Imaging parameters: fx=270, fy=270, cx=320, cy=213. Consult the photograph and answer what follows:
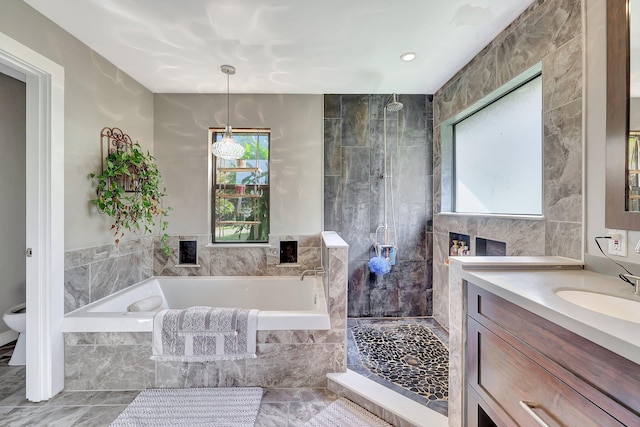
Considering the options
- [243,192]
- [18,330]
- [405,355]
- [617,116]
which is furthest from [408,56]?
[18,330]

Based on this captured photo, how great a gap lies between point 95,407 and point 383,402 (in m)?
1.81

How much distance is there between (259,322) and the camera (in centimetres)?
186

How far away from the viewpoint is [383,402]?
1.63 metres

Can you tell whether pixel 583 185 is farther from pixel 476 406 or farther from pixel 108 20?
pixel 108 20

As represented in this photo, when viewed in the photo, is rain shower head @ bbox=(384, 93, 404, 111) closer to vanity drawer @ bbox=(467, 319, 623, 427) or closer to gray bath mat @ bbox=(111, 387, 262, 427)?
vanity drawer @ bbox=(467, 319, 623, 427)

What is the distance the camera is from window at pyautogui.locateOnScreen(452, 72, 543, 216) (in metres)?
1.79

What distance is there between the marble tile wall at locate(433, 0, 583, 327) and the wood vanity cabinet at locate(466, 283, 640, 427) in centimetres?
72

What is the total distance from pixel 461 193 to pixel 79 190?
10.7 feet

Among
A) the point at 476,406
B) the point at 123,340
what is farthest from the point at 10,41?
the point at 476,406

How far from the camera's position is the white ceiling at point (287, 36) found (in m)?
1.65

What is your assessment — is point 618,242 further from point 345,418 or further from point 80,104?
point 80,104

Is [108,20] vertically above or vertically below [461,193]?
above

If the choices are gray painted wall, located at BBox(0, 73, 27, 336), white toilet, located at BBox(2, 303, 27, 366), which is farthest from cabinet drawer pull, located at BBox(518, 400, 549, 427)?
gray painted wall, located at BBox(0, 73, 27, 336)

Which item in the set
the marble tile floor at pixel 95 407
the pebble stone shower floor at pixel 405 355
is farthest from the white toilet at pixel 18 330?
the pebble stone shower floor at pixel 405 355
